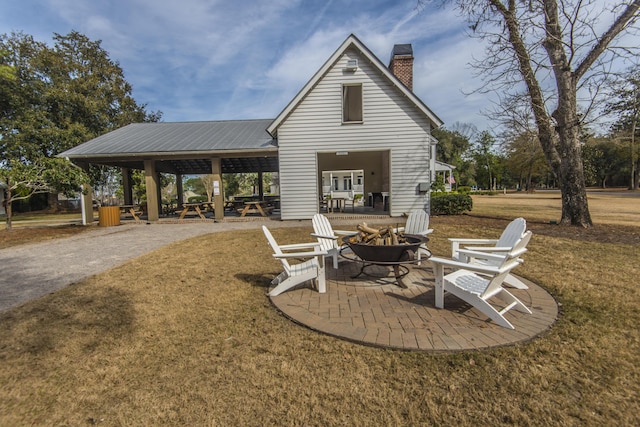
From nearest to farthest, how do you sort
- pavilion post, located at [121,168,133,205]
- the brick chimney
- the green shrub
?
the green shrub < the brick chimney < pavilion post, located at [121,168,133,205]

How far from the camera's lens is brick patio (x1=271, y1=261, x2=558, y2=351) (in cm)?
289

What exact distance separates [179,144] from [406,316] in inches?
491

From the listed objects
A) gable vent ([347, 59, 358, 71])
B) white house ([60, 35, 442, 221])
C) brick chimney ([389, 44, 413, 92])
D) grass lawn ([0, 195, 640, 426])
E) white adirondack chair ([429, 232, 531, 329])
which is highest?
brick chimney ([389, 44, 413, 92])

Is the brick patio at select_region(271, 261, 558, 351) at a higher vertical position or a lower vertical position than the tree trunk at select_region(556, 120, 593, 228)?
lower

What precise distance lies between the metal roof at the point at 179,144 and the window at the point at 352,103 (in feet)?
12.3

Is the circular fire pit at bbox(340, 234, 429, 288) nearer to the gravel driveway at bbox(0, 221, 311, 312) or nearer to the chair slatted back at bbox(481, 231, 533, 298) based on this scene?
the chair slatted back at bbox(481, 231, 533, 298)

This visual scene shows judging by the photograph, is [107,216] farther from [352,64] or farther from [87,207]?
[352,64]

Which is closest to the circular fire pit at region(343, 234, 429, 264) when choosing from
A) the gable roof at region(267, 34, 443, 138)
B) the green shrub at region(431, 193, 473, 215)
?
the gable roof at region(267, 34, 443, 138)

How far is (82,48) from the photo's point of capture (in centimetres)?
2738

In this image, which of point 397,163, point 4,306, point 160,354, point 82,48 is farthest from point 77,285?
point 82,48

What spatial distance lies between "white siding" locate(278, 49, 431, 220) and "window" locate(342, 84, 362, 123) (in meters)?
1.03

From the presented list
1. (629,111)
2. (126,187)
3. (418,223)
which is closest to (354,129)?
(418,223)

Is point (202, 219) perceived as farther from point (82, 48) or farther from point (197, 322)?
point (82, 48)

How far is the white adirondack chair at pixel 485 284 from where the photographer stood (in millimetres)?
3133
